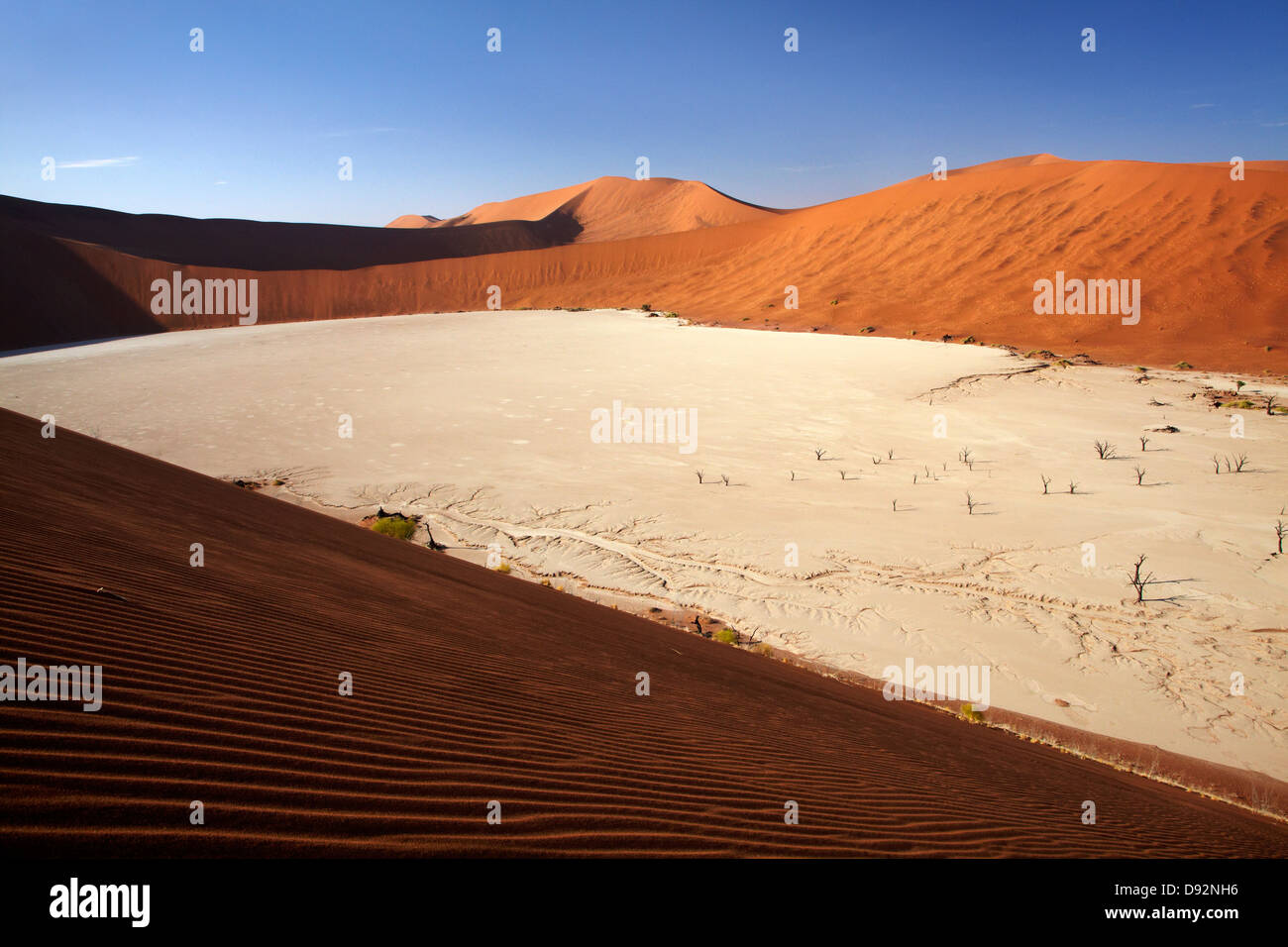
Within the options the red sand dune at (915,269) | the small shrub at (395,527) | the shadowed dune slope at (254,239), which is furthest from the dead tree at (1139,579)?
the shadowed dune slope at (254,239)

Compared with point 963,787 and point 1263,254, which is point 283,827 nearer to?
point 963,787

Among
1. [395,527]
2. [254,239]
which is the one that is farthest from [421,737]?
[254,239]

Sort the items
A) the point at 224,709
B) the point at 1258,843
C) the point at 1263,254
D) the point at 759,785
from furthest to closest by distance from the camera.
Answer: the point at 1263,254 < the point at 1258,843 < the point at 759,785 < the point at 224,709

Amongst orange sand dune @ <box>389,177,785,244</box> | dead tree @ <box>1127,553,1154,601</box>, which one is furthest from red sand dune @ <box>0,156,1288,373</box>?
orange sand dune @ <box>389,177,785,244</box>

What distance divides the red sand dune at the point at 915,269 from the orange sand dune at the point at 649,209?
2823cm

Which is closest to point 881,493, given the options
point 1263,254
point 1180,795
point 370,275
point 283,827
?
point 1180,795

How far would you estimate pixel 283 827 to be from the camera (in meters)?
1.87

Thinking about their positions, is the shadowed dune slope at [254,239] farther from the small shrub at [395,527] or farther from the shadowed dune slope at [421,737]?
the shadowed dune slope at [421,737]

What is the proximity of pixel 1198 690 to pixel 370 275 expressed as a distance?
189 feet

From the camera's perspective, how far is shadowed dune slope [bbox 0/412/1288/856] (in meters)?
1.94

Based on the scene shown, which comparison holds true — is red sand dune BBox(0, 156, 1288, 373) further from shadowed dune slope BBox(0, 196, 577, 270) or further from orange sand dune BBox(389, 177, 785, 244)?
orange sand dune BBox(389, 177, 785, 244)

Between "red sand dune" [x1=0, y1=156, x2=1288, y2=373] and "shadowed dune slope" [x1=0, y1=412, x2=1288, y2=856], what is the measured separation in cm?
2142

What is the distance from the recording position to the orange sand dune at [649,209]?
82.2 meters
